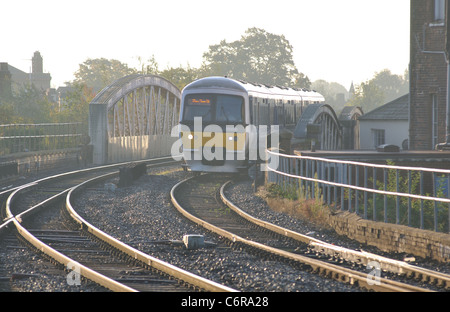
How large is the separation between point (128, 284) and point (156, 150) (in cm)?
3030

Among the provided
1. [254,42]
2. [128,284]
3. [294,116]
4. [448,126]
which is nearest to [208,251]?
[128,284]

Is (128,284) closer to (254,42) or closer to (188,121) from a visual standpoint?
(188,121)

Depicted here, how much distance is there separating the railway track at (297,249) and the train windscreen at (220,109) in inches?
175

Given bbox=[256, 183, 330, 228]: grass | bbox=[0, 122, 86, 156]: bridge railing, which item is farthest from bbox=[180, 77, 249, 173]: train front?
bbox=[0, 122, 86, 156]: bridge railing

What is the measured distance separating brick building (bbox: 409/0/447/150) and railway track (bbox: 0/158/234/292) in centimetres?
1064

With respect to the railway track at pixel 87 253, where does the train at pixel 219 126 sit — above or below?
above

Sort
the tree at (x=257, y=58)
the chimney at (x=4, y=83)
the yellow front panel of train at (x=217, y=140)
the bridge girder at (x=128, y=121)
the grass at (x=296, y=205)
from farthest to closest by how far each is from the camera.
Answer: the tree at (x=257, y=58), the chimney at (x=4, y=83), the bridge girder at (x=128, y=121), the yellow front panel of train at (x=217, y=140), the grass at (x=296, y=205)

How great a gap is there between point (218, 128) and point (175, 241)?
10.8 meters

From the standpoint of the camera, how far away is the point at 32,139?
1163 inches

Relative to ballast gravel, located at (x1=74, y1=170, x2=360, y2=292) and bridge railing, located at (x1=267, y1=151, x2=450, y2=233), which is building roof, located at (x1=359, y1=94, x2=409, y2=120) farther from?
bridge railing, located at (x1=267, y1=151, x2=450, y2=233)

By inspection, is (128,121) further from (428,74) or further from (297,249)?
(297,249)

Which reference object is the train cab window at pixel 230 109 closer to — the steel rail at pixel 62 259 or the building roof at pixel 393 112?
the steel rail at pixel 62 259

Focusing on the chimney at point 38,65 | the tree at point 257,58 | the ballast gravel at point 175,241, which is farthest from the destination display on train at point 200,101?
the chimney at point 38,65

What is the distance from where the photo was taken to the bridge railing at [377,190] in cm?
1075
